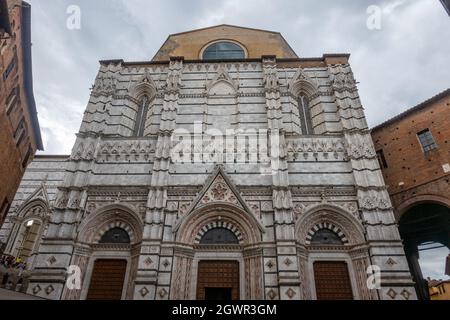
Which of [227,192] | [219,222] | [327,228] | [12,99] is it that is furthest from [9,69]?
[327,228]

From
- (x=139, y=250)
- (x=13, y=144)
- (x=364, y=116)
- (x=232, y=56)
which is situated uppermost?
(x=232, y=56)

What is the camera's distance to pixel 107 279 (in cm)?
1227

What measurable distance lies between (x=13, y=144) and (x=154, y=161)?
7.28 meters

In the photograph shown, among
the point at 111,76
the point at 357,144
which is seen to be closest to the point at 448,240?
the point at 357,144

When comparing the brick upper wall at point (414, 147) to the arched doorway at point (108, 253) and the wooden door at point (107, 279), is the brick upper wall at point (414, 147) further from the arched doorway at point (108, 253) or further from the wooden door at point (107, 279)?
the wooden door at point (107, 279)

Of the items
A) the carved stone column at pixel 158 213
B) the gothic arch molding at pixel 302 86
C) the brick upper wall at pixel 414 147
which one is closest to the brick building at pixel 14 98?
the carved stone column at pixel 158 213

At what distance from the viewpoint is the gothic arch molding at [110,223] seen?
12.9 metres

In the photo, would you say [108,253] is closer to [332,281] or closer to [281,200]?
[281,200]

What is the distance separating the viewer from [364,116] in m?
15.5

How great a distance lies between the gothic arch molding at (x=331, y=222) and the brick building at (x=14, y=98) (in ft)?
45.5

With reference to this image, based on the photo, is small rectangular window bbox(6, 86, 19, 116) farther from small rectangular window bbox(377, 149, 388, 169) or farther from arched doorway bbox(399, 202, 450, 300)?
arched doorway bbox(399, 202, 450, 300)

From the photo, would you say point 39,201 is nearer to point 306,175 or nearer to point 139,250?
point 139,250

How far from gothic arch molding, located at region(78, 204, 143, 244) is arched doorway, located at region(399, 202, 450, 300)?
1340cm

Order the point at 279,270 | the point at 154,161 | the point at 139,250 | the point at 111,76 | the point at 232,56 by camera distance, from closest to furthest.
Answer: the point at 279,270 < the point at 139,250 < the point at 154,161 < the point at 111,76 < the point at 232,56
